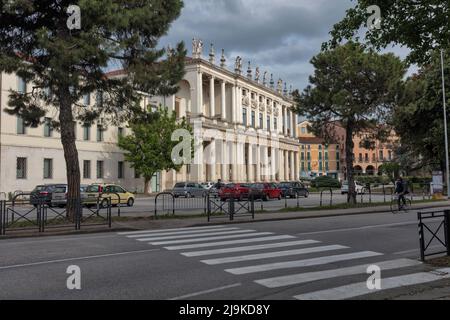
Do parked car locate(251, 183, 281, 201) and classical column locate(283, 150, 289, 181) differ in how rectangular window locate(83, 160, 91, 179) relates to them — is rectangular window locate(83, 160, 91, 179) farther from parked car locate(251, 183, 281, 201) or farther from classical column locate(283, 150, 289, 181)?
classical column locate(283, 150, 289, 181)

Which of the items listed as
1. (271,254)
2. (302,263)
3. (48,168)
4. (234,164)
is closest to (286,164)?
(234,164)

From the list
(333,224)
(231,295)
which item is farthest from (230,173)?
(231,295)

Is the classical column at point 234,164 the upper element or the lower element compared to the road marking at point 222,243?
upper

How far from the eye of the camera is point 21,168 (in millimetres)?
42375

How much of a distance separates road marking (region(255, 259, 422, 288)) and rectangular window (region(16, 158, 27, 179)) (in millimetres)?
39097

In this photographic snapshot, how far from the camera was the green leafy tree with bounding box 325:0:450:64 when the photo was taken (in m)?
10.6

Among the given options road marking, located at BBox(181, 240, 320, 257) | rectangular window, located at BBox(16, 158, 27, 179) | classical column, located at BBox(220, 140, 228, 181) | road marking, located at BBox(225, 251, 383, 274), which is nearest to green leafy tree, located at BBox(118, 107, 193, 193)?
rectangular window, located at BBox(16, 158, 27, 179)

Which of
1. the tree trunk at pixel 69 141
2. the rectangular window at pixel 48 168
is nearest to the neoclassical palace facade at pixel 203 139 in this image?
the rectangular window at pixel 48 168

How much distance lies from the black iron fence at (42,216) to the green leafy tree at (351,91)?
15.9 m

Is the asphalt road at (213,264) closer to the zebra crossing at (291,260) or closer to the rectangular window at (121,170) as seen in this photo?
the zebra crossing at (291,260)

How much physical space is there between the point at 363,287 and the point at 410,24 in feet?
22.4

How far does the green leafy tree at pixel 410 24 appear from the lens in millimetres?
10644

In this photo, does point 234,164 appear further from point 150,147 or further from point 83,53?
point 83,53
